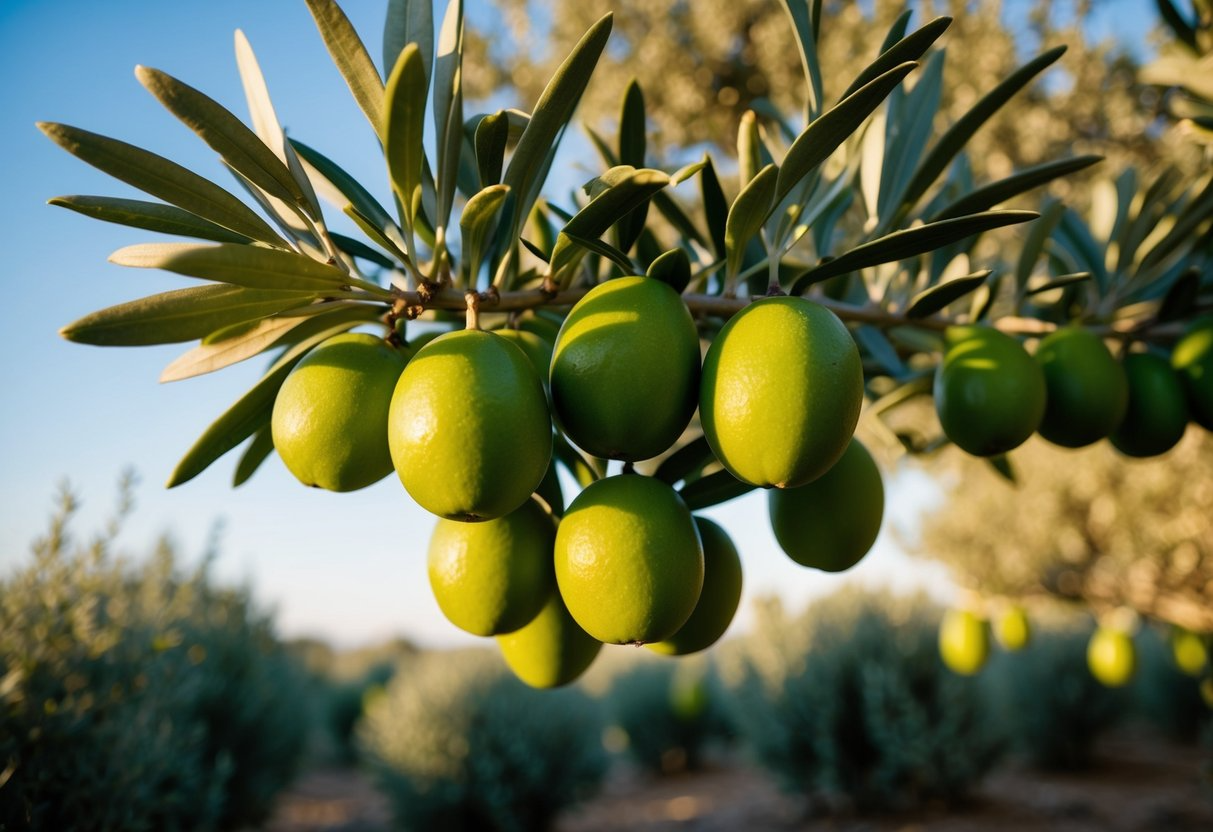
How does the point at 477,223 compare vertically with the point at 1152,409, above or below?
above

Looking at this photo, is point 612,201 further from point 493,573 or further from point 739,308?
point 493,573

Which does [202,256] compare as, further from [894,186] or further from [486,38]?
[486,38]

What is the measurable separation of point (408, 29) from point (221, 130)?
291mm

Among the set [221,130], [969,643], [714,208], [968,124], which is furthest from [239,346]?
[969,643]

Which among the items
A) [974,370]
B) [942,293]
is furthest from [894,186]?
[974,370]

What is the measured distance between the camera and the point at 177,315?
0.84m

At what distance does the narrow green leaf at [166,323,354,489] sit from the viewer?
3.15ft

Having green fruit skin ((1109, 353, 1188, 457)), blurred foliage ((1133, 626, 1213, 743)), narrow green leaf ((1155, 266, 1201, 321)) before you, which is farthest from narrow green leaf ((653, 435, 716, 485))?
blurred foliage ((1133, 626, 1213, 743))

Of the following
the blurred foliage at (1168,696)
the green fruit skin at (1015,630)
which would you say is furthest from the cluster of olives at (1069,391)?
the blurred foliage at (1168,696)

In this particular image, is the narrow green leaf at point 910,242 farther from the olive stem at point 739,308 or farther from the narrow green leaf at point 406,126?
the narrow green leaf at point 406,126

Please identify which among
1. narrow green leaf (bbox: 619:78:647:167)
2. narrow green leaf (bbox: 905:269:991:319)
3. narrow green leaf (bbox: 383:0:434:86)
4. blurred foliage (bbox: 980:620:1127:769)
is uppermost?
narrow green leaf (bbox: 383:0:434:86)

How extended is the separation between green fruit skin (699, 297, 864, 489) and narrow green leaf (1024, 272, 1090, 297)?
0.62m

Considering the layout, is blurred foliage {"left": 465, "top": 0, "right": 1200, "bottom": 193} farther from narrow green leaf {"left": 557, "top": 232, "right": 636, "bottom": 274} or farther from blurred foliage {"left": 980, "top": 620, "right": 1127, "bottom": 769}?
blurred foliage {"left": 980, "top": 620, "right": 1127, "bottom": 769}

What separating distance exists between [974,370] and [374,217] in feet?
2.94
